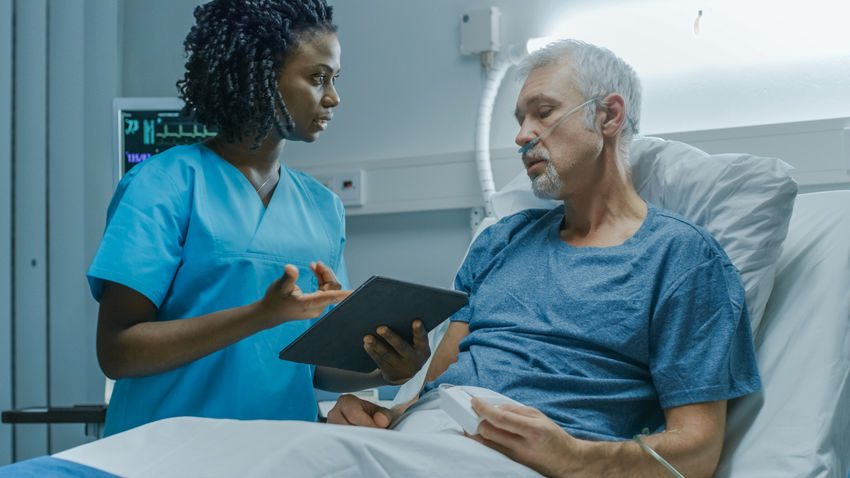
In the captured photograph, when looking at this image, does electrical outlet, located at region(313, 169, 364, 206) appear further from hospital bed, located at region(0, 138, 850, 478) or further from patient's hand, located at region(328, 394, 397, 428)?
patient's hand, located at region(328, 394, 397, 428)

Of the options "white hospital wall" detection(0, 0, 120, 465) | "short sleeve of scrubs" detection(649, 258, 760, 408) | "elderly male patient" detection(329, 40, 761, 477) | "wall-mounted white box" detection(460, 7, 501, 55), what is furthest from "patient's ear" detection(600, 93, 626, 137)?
"white hospital wall" detection(0, 0, 120, 465)

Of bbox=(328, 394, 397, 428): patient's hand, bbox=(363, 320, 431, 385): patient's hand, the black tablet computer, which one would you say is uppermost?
the black tablet computer

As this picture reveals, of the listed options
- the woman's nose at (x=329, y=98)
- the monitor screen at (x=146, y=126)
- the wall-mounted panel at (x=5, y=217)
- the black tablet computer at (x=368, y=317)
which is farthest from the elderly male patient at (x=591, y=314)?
the wall-mounted panel at (x=5, y=217)

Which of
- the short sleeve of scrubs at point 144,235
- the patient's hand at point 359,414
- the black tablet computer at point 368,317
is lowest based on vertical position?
the patient's hand at point 359,414

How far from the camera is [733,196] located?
1.36 m

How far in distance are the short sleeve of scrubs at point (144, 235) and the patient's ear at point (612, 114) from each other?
771 millimetres

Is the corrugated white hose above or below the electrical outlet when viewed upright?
above

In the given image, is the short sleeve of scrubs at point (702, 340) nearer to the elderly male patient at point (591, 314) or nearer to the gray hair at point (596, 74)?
the elderly male patient at point (591, 314)

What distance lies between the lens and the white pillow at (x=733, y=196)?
50.5 inches

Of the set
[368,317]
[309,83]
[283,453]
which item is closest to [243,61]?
[309,83]

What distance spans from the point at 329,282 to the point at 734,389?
64 cm

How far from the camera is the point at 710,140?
76.2 inches

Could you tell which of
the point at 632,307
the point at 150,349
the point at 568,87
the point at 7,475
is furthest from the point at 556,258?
the point at 7,475

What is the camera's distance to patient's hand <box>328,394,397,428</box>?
1.26 m
